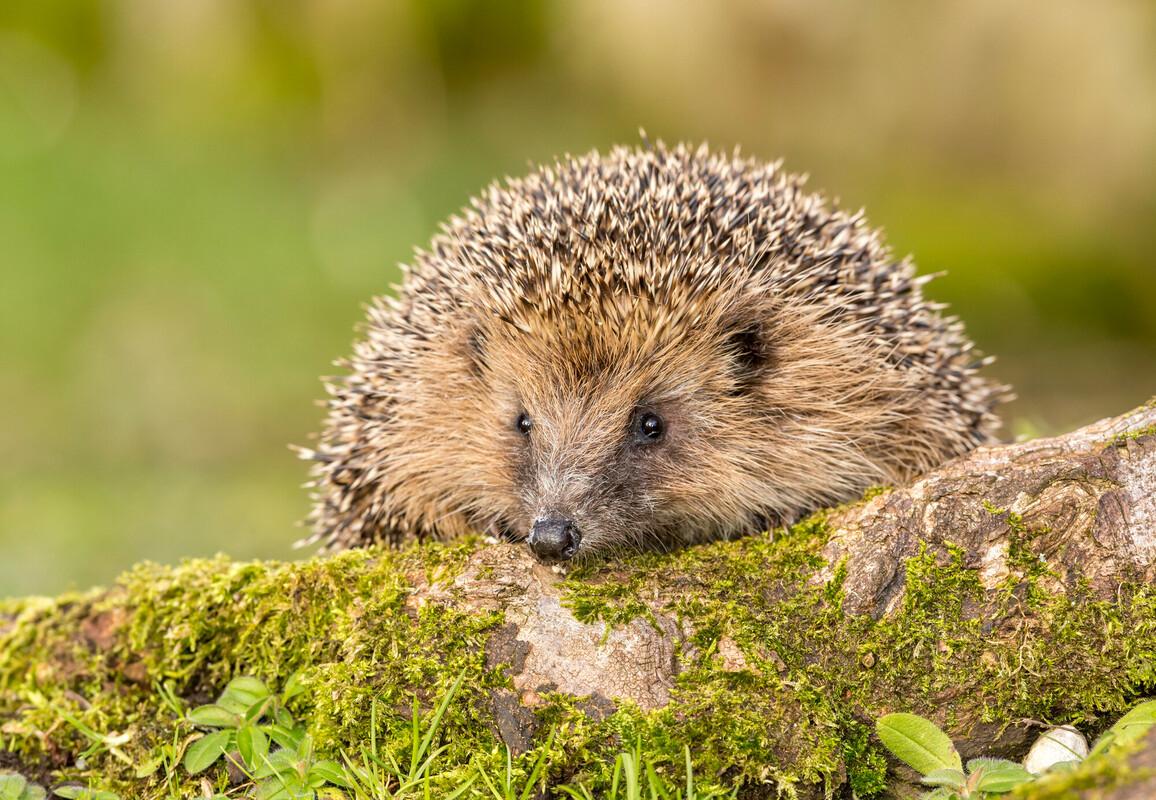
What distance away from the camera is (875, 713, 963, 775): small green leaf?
2303 millimetres

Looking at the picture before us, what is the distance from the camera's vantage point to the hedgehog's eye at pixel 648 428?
10.5 feet

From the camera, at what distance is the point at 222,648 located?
2.90 m

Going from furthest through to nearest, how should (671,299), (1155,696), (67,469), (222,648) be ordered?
1. (67,469)
2. (671,299)
3. (222,648)
4. (1155,696)

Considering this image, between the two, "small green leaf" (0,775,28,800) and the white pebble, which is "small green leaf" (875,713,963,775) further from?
"small green leaf" (0,775,28,800)

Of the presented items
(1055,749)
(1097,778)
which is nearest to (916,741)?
(1055,749)

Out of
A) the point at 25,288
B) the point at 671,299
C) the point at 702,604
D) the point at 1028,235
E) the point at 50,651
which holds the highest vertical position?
the point at 1028,235

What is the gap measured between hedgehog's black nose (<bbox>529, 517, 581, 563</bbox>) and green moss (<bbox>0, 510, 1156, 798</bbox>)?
0.07 m

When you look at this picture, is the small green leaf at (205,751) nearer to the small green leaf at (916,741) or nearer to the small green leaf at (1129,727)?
the small green leaf at (916,741)

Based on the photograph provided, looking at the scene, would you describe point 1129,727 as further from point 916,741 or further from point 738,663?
point 738,663

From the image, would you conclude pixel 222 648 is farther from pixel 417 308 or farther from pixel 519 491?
pixel 417 308

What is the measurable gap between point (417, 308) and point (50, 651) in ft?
4.69

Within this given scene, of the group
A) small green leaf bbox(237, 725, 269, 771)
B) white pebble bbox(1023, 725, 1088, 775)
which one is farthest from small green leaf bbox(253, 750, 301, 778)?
white pebble bbox(1023, 725, 1088, 775)

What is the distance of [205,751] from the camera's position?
2.58 meters

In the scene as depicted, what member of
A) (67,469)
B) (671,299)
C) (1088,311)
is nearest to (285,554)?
(67,469)
